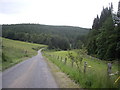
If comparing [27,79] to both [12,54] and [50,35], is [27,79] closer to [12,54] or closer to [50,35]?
[12,54]

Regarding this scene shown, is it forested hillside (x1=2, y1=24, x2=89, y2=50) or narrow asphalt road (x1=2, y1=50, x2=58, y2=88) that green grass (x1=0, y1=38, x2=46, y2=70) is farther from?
forested hillside (x1=2, y1=24, x2=89, y2=50)

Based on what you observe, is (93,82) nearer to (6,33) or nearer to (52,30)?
(6,33)

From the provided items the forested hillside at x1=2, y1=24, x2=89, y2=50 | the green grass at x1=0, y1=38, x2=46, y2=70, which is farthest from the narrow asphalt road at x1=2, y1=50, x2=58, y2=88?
the forested hillside at x1=2, y1=24, x2=89, y2=50

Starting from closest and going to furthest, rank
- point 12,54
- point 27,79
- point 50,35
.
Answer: point 27,79 → point 12,54 → point 50,35

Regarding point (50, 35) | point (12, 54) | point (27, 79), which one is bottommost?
point (50, 35)

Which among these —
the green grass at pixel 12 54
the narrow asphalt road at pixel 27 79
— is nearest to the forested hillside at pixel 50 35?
the green grass at pixel 12 54

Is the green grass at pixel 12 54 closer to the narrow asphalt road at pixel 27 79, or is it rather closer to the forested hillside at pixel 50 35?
the narrow asphalt road at pixel 27 79

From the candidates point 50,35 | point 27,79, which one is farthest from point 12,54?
point 50,35

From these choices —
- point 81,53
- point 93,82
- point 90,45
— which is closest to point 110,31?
point 90,45

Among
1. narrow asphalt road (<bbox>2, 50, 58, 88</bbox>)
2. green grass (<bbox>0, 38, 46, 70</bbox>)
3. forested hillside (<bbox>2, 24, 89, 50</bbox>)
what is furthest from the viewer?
forested hillside (<bbox>2, 24, 89, 50</bbox>)

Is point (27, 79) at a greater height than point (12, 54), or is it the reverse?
point (27, 79)

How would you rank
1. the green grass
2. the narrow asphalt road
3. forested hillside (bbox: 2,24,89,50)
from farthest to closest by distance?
forested hillside (bbox: 2,24,89,50) < the green grass < the narrow asphalt road

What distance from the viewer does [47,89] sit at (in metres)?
8.40

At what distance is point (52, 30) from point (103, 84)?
176 meters
